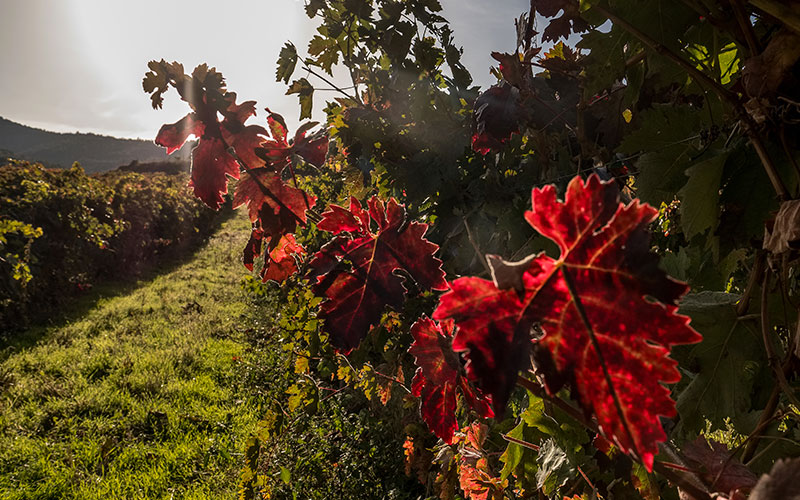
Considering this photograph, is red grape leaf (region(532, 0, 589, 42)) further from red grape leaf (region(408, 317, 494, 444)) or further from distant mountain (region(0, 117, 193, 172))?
distant mountain (region(0, 117, 193, 172))

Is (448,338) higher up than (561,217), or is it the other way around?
(561,217)

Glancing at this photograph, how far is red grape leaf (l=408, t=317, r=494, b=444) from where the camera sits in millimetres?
628

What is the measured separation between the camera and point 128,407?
4727mm

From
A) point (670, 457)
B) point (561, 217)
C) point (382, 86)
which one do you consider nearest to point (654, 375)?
point (561, 217)

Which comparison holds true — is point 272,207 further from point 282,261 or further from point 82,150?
point 82,150

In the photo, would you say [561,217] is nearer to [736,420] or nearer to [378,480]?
[736,420]

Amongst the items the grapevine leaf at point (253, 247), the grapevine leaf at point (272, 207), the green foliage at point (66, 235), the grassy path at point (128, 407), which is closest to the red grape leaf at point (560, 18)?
A: the grapevine leaf at point (272, 207)

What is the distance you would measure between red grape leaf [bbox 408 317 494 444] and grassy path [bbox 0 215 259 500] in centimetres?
355

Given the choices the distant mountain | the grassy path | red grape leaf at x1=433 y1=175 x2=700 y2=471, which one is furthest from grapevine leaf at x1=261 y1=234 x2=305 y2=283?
the distant mountain

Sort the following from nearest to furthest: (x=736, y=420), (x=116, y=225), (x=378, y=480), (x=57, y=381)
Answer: (x=736, y=420) → (x=378, y=480) → (x=57, y=381) → (x=116, y=225)

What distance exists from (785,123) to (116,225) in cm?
1229

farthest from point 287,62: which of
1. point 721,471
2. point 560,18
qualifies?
point 721,471

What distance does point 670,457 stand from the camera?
21.5 inches

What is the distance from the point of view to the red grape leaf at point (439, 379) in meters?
0.63
